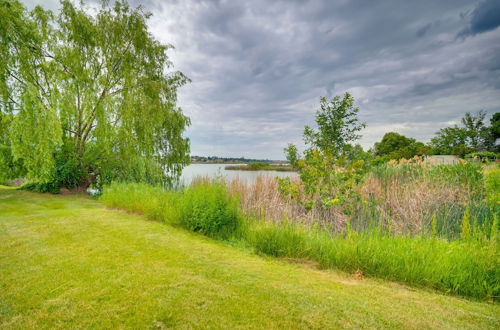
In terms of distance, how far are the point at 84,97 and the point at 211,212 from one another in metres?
9.49

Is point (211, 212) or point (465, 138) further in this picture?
point (465, 138)

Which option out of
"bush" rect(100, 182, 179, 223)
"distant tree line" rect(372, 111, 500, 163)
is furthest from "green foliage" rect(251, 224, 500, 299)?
"distant tree line" rect(372, 111, 500, 163)

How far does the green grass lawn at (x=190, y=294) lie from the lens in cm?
211

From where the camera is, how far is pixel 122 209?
23.3ft

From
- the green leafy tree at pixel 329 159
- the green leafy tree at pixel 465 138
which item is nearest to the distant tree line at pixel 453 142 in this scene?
the green leafy tree at pixel 465 138

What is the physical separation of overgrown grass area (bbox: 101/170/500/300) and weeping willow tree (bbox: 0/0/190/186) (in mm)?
7075

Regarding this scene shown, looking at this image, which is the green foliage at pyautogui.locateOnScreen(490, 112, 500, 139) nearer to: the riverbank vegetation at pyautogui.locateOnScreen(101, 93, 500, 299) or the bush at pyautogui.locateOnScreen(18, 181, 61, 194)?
the riverbank vegetation at pyautogui.locateOnScreen(101, 93, 500, 299)

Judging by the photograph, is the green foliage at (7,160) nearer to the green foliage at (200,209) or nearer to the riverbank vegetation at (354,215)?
the riverbank vegetation at (354,215)

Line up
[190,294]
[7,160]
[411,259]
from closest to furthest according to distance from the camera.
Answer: [190,294] < [411,259] < [7,160]

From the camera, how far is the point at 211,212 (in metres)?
5.09

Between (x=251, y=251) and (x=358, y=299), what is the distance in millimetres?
1981

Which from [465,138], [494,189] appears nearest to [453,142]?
[465,138]

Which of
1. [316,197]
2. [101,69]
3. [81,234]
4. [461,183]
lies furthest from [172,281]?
[101,69]

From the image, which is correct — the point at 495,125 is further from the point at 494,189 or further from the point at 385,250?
the point at 385,250
